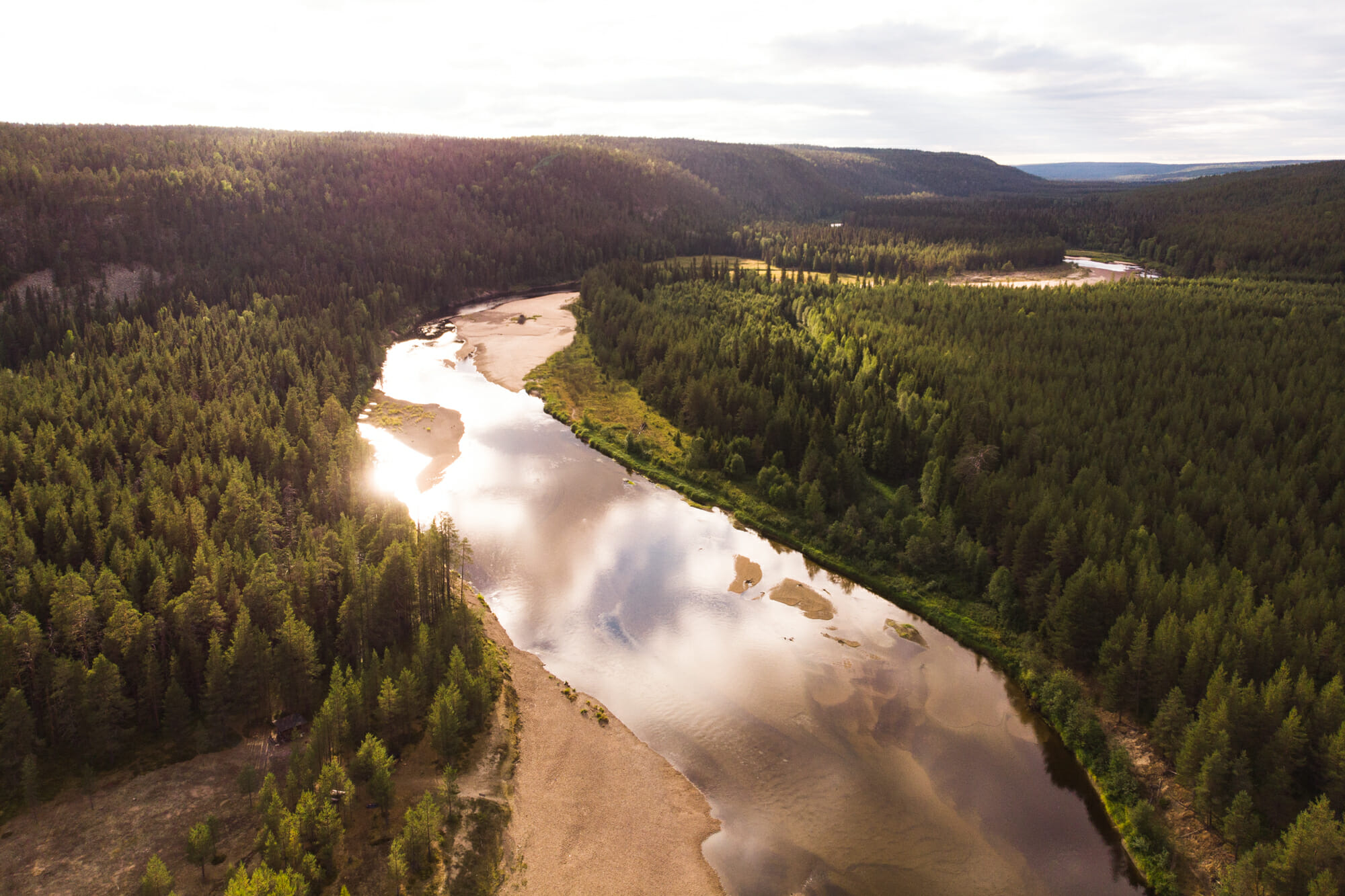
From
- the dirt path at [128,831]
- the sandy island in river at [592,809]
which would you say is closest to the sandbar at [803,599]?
the sandy island in river at [592,809]

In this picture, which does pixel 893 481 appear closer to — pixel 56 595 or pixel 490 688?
pixel 490 688

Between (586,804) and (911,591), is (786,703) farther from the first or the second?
(911,591)

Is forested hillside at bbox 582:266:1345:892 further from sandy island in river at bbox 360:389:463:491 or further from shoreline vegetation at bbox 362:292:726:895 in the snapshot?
sandy island in river at bbox 360:389:463:491

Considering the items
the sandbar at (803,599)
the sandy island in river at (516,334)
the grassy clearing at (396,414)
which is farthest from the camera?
the sandy island in river at (516,334)

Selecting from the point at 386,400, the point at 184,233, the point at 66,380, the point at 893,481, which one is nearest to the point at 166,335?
the point at 66,380

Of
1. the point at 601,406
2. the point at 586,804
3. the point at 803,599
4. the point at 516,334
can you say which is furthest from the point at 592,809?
the point at 516,334

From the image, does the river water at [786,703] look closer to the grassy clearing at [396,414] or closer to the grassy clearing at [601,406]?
the grassy clearing at [601,406]
